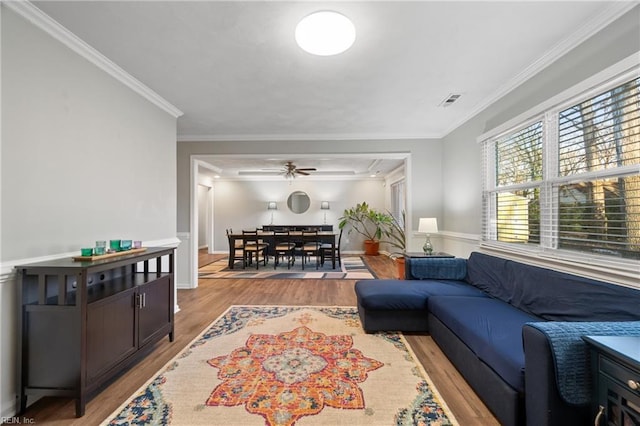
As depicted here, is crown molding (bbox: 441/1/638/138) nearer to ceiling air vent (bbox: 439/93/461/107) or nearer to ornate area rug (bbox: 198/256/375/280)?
ceiling air vent (bbox: 439/93/461/107)

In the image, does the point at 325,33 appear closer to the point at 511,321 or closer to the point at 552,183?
the point at 552,183

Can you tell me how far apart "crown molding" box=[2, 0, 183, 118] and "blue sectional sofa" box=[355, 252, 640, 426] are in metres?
3.26

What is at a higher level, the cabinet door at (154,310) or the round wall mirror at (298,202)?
the round wall mirror at (298,202)

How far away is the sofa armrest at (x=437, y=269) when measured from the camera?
10.6 feet

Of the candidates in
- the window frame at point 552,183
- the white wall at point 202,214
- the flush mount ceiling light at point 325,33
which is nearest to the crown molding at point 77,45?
the flush mount ceiling light at point 325,33

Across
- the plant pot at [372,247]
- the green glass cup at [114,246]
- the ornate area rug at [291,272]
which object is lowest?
the ornate area rug at [291,272]

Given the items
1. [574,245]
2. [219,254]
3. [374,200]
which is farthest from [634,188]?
[219,254]

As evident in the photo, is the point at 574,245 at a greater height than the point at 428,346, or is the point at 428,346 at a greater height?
the point at 574,245

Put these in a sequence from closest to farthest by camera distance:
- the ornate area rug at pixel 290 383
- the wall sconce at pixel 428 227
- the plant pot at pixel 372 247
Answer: the ornate area rug at pixel 290 383, the wall sconce at pixel 428 227, the plant pot at pixel 372 247

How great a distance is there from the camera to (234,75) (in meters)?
2.67

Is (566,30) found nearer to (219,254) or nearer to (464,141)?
(464,141)

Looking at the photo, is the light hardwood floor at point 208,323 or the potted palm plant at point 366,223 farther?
the potted palm plant at point 366,223

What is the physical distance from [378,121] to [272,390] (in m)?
3.59

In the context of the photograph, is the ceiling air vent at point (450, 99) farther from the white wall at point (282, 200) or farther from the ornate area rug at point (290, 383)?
the white wall at point (282, 200)
